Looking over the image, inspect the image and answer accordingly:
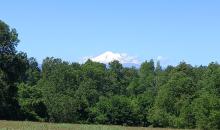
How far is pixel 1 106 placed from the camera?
65500mm

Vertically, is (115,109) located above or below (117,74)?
below

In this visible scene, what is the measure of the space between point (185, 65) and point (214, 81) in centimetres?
1743

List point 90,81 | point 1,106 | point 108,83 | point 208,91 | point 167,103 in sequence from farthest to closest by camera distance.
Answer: point 108,83, point 90,81, point 167,103, point 208,91, point 1,106

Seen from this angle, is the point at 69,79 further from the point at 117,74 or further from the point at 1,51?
the point at 1,51

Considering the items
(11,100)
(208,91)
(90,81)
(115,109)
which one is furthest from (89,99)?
(11,100)

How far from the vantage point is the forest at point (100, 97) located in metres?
66.9

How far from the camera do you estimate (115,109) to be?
289ft

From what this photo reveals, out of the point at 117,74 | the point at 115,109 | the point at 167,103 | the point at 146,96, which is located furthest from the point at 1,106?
the point at 117,74

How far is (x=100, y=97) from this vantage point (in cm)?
9850

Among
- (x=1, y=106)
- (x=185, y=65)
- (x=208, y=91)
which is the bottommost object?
(x=1, y=106)

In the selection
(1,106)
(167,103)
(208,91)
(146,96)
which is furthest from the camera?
(146,96)

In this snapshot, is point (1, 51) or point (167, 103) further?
point (167, 103)

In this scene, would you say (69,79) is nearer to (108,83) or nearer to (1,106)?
(108,83)

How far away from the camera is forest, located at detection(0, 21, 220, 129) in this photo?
66.9 m
